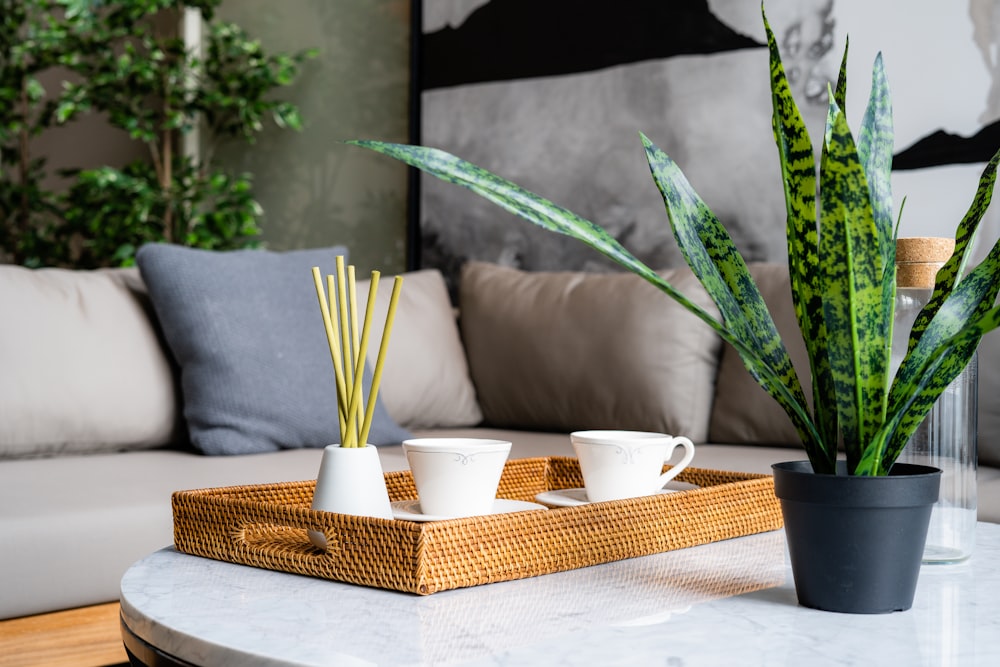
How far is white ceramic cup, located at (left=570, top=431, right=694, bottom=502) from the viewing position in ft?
3.38

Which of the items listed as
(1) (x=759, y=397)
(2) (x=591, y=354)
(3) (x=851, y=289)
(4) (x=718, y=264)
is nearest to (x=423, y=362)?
(2) (x=591, y=354)

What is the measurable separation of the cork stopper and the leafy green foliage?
2.89 meters

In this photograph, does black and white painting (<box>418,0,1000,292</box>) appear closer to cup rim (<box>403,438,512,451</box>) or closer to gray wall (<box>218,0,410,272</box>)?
gray wall (<box>218,0,410,272</box>)

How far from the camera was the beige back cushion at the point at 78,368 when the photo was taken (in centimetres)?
200

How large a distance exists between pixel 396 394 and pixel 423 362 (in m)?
0.12

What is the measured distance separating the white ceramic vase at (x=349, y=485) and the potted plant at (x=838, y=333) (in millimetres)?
342

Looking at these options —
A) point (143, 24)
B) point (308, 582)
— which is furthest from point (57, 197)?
point (308, 582)

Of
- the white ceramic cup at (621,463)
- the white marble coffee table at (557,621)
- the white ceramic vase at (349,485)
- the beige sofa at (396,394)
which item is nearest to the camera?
the white marble coffee table at (557,621)

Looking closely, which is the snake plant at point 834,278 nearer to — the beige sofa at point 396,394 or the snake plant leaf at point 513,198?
the snake plant leaf at point 513,198

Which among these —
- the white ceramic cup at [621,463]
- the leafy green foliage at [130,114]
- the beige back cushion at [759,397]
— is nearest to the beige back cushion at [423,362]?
the beige back cushion at [759,397]

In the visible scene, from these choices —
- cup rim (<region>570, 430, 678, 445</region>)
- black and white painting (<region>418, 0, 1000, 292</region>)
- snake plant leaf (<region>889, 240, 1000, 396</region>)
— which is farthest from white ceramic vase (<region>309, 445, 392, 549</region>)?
black and white painting (<region>418, 0, 1000, 292</region>)

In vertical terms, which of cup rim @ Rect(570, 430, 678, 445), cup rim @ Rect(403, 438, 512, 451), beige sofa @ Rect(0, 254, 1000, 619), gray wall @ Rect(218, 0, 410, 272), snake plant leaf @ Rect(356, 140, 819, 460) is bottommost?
beige sofa @ Rect(0, 254, 1000, 619)

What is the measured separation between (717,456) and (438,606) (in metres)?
1.43

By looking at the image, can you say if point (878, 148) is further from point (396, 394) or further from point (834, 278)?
point (396, 394)
